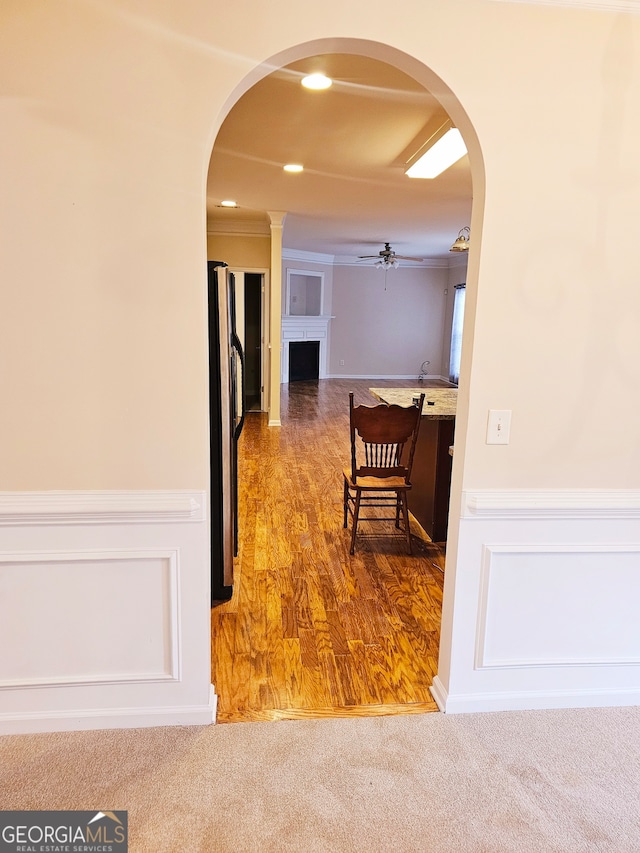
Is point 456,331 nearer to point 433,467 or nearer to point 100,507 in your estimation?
point 433,467

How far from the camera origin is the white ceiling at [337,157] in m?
2.86

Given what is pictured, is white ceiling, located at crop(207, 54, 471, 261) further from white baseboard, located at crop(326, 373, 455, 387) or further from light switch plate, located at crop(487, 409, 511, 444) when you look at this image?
white baseboard, located at crop(326, 373, 455, 387)

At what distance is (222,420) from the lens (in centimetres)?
284

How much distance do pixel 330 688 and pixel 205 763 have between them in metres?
0.62

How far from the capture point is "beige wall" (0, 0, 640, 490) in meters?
1.74

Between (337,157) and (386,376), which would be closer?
(337,157)

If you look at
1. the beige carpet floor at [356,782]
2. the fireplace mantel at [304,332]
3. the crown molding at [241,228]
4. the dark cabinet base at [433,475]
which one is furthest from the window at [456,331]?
the beige carpet floor at [356,782]

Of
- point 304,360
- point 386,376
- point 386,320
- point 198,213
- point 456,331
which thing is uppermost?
point 198,213

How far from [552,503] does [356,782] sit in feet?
3.90

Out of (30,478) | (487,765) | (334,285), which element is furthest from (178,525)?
Result: (334,285)

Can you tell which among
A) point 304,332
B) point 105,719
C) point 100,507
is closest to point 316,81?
point 100,507

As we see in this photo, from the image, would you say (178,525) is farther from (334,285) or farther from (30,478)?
(334,285)

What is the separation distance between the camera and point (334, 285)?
40.3ft

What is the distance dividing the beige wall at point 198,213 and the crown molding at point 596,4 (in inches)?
0.7
